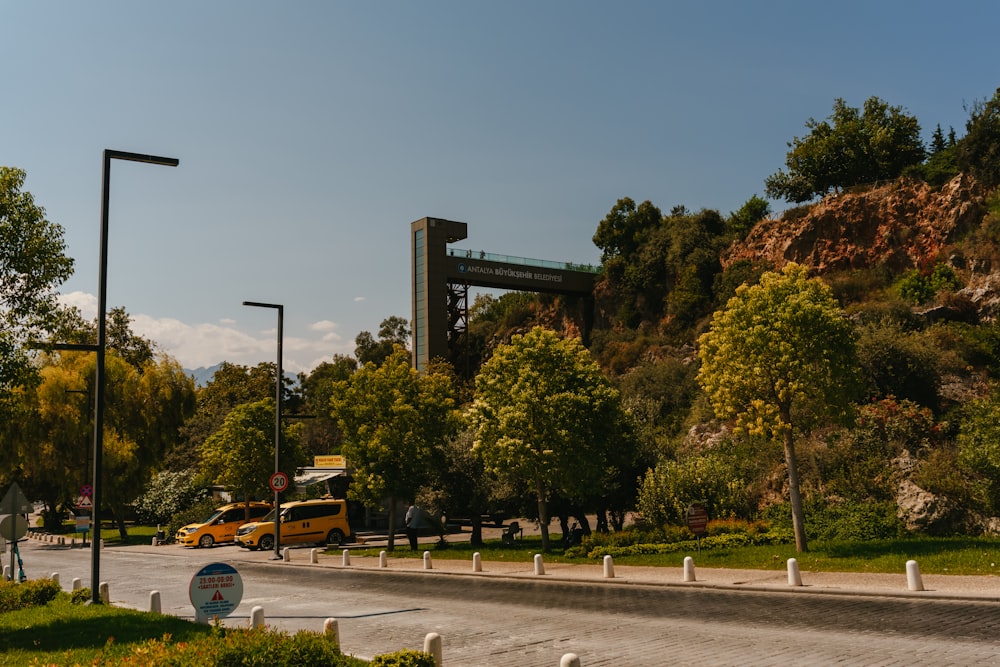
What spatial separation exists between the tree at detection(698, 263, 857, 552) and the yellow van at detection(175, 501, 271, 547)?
29.3 metres

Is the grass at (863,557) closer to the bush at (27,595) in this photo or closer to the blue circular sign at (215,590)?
the bush at (27,595)

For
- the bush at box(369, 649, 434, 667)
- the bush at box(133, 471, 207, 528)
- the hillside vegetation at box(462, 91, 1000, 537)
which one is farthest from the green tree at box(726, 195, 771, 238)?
the bush at box(369, 649, 434, 667)

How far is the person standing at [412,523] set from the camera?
31.7 m

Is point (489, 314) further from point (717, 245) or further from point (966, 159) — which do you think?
point (966, 159)

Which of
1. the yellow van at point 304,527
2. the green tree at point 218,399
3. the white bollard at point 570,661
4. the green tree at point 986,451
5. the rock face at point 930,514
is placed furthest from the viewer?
the green tree at point 218,399

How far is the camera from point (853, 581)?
17.4 m

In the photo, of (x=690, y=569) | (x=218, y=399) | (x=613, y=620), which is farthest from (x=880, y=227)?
(x=218, y=399)

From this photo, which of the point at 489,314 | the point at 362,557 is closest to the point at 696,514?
the point at 362,557

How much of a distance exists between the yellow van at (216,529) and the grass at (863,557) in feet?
71.7

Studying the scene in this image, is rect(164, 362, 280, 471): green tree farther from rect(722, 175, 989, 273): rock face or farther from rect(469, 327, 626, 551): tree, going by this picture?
rect(722, 175, 989, 273): rock face

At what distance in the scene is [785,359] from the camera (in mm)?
20531

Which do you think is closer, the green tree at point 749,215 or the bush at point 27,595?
the bush at point 27,595

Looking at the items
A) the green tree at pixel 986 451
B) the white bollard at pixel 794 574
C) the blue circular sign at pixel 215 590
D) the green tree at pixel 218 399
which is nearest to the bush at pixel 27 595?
the blue circular sign at pixel 215 590

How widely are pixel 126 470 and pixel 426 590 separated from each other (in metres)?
30.7
